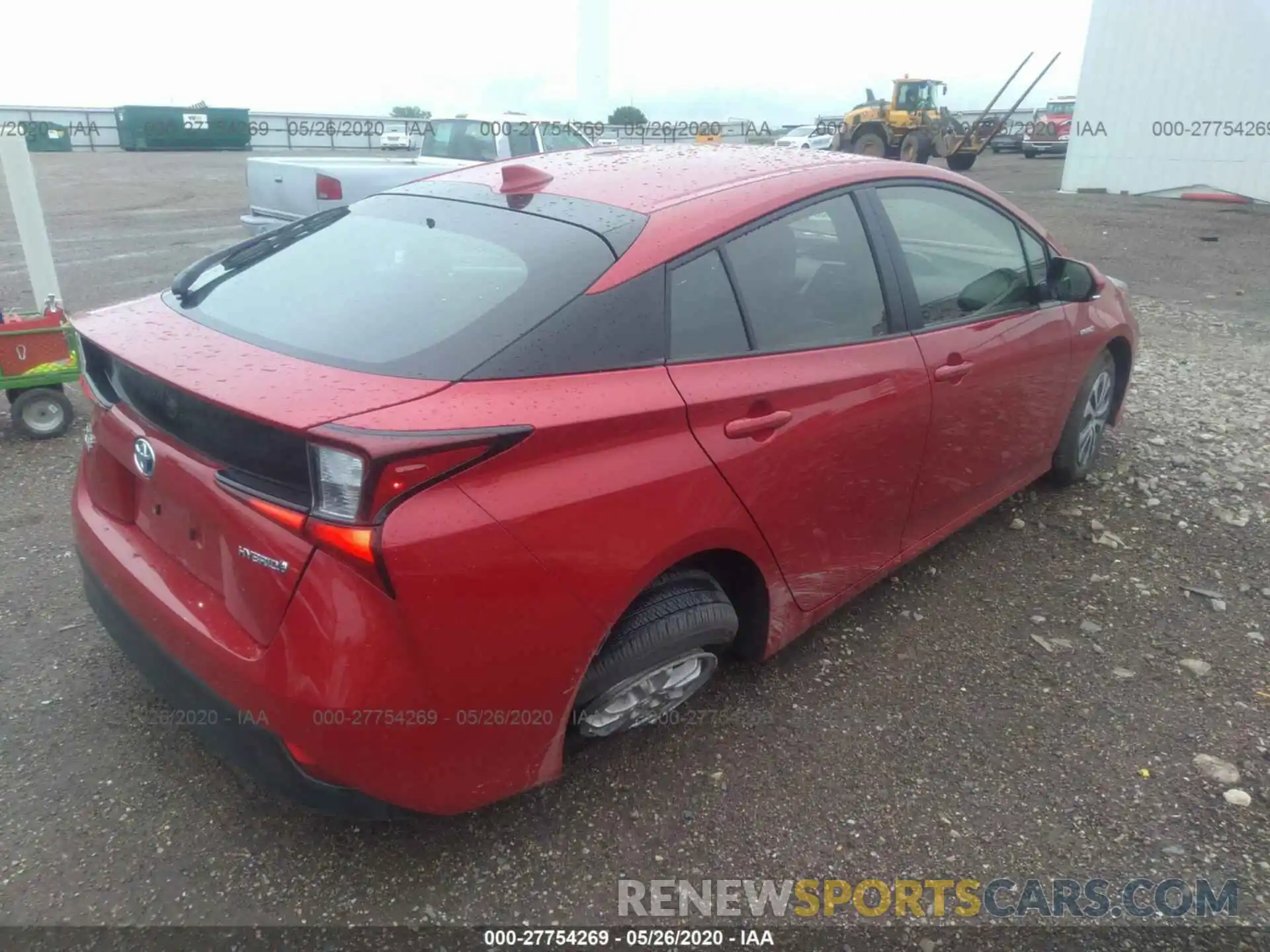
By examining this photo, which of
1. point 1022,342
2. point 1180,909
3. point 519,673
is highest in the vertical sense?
point 1022,342

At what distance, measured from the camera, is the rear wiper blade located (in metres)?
2.72

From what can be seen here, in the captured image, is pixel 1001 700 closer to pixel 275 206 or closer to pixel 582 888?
pixel 582 888

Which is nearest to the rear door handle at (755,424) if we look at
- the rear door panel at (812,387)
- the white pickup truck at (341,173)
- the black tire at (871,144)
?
the rear door panel at (812,387)

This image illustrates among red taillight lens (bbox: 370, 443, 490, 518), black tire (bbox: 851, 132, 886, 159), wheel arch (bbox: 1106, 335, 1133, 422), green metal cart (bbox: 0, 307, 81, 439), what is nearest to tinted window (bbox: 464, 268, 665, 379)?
red taillight lens (bbox: 370, 443, 490, 518)

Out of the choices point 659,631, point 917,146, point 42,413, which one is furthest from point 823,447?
point 917,146

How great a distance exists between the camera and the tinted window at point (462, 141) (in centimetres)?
1032

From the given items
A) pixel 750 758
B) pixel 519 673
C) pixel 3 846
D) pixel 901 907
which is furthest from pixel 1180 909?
pixel 3 846

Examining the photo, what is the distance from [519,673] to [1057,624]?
2278 millimetres

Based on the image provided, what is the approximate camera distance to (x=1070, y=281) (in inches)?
149

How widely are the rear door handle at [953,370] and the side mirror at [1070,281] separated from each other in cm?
85

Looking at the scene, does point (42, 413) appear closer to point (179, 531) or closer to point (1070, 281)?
point (179, 531)

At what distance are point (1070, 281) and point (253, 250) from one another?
318 cm

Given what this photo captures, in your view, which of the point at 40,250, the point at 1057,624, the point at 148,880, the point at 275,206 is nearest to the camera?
the point at 148,880

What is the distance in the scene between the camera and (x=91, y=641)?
3.06m
